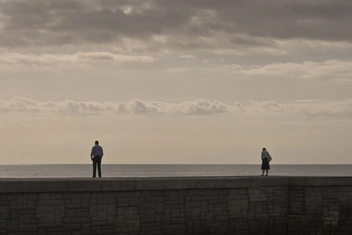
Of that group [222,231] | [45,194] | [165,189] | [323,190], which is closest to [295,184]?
[323,190]

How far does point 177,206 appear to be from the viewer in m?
28.0

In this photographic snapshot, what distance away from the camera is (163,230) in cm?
2759

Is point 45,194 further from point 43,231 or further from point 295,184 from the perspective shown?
point 295,184

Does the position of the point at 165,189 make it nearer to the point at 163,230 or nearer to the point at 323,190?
the point at 163,230

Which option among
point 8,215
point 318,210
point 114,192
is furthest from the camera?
point 318,210

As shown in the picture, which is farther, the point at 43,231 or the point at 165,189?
the point at 165,189

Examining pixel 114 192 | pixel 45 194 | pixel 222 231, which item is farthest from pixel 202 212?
pixel 45 194

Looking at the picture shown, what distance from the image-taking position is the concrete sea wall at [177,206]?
2561 cm

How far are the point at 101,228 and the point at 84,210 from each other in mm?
861

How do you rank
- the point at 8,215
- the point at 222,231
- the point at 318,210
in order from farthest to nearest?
the point at 318,210 → the point at 222,231 → the point at 8,215

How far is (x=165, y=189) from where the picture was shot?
27.8 m

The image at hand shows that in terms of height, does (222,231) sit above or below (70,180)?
below

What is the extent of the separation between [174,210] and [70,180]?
12.8 ft

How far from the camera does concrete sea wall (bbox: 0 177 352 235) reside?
2561cm
